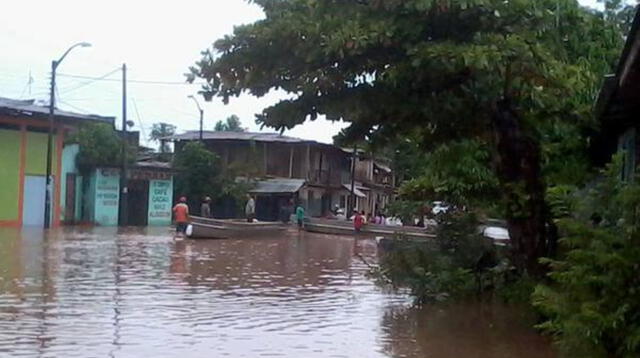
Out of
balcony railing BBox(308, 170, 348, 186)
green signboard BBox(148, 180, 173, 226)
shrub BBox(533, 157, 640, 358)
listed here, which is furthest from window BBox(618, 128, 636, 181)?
balcony railing BBox(308, 170, 348, 186)

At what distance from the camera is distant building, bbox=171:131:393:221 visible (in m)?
57.9

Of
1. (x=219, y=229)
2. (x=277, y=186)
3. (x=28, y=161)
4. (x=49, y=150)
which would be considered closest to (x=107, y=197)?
(x=28, y=161)

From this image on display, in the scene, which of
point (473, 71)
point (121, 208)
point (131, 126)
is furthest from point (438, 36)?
point (131, 126)

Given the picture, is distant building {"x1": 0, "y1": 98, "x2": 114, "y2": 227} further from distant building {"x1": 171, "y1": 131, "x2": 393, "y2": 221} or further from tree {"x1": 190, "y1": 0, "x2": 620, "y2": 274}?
tree {"x1": 190, "y1": 0, "x2": 620, "y2": 274}

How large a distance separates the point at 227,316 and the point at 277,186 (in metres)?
45.6

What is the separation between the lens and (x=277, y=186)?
190ft

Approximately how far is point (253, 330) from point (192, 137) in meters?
52.4

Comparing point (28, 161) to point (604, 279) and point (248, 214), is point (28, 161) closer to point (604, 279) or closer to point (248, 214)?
point (248, 214)

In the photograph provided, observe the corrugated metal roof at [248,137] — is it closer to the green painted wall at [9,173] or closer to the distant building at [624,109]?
the green painted wall at [9,173]

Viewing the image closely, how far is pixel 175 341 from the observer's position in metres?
10.1

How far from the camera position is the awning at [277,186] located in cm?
5700

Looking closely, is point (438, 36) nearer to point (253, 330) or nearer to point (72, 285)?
point (253, 330)

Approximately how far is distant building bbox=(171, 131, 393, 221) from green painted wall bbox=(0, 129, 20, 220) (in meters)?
14.5

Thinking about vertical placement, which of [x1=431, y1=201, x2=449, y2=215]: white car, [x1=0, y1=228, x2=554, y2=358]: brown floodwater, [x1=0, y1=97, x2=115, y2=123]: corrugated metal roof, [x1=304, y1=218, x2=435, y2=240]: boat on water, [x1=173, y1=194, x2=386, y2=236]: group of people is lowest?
[x1=0, y1=228, x2=554, y2=358]: brown floodwater
